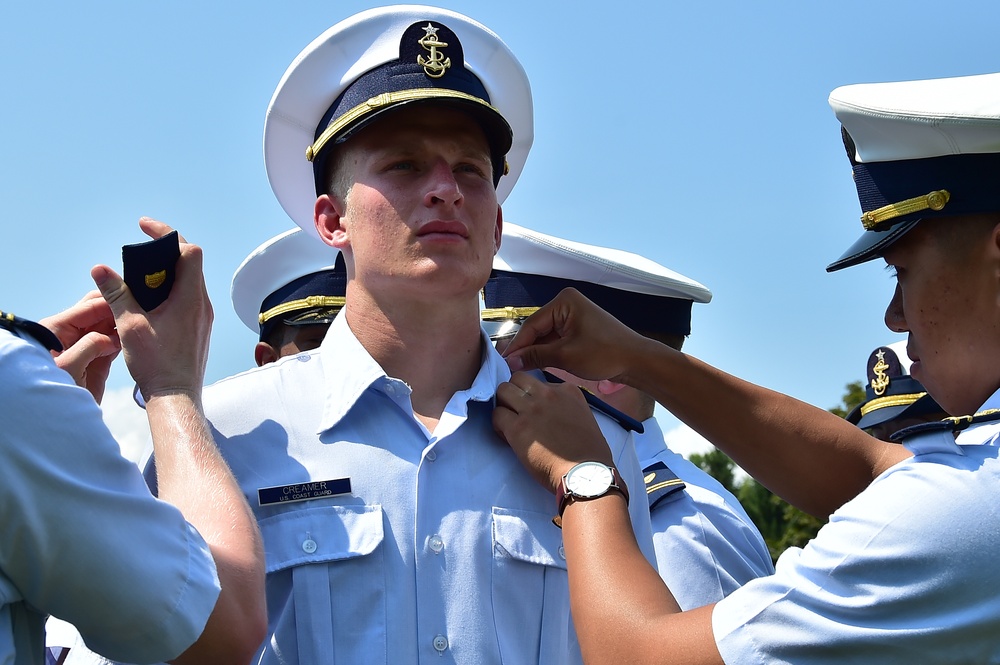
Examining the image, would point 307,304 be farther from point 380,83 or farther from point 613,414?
point 613,414

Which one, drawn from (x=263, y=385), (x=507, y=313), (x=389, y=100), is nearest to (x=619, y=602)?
(x=263, y=385)

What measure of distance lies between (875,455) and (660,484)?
84 centimetres

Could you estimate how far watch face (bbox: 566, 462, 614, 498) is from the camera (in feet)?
10.9

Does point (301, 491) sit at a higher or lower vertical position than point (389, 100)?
lower

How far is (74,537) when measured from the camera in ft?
7.22

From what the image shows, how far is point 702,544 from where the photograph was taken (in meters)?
4.33

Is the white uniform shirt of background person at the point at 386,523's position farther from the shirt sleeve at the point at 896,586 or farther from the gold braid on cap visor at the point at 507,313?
the gold braid on cap visor at the point at 507,313

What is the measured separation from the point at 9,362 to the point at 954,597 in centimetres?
211

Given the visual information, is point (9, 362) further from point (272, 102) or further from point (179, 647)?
point (272, 102)

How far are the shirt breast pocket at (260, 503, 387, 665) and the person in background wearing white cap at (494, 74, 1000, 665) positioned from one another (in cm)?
52

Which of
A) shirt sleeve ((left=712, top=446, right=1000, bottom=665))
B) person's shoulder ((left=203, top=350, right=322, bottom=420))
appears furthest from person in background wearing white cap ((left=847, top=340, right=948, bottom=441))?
person's shoulder ((left=203, top=350, right=322, bottom=420))

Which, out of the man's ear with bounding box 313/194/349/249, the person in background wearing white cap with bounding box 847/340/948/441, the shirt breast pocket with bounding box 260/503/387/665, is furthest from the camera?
the person in background wearing white cap with bounding box 847/340/948/441

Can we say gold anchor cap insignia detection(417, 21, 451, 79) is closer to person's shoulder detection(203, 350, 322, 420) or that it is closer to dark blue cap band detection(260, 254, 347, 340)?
person's shoulder detection(203, 350, 322, 420)

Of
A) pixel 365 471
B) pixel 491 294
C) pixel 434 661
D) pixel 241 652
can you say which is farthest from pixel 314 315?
pixel 241 652
